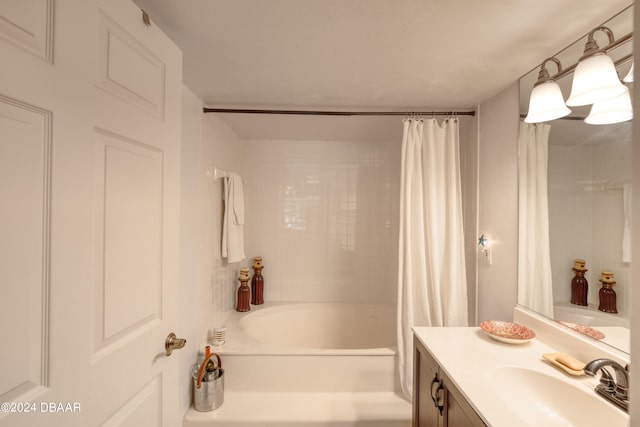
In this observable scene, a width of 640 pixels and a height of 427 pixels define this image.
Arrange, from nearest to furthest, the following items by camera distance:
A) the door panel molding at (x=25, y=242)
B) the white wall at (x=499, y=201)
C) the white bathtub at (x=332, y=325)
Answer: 1. the door panel molding at (x=25, y=242)
2. the white wall at (x=499, y=201)
3. the white bathtub at (x=332, y=325)

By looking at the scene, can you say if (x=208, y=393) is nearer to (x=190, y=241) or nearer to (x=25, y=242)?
(x=190, y=241)

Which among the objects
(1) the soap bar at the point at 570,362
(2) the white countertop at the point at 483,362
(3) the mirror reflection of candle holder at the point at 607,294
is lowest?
(2) the white countertop at the point at 483,362

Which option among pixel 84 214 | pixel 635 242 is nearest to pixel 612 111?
pixel 635 242

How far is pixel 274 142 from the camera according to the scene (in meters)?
2.87

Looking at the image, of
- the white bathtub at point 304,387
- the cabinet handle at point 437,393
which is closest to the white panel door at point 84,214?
the white bathtub at point 304,387

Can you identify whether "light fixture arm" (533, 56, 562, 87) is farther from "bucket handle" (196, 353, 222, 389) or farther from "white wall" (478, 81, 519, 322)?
"bucket handle" (196, 353, 222, 389)

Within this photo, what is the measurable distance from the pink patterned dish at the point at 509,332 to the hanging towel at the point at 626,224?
1.68 feet

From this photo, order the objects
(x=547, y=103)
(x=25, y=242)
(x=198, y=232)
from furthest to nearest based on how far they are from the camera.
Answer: (x=198, y=232) → (x=547, y=103) → (x=25, y=242)

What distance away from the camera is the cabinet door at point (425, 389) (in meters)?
1.18

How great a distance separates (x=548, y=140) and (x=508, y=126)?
0.32 meters

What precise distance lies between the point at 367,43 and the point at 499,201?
3.99ft

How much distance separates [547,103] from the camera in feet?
4.24

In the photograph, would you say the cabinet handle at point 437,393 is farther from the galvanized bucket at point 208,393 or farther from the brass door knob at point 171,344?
the galvanized bucket at point 208,393

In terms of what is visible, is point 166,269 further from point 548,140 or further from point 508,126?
point 508,126
